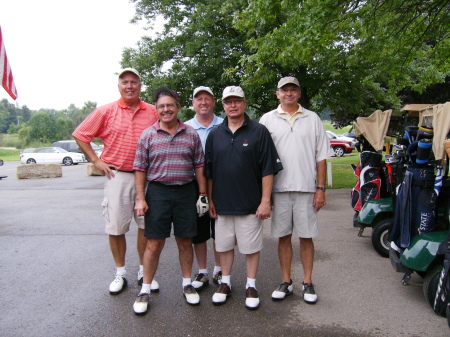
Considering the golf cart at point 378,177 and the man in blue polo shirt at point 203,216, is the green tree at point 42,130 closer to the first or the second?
the golf cart at point 378,177

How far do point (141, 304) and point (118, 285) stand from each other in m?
0.59

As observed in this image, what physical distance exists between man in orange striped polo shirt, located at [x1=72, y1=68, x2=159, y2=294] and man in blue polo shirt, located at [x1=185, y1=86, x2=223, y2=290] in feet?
1.60

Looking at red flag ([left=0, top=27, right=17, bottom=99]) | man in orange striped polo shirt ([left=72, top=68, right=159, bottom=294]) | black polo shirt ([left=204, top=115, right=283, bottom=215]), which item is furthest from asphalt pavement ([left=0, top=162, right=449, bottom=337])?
red flag ([left=0, top=27, right=17, bottom=99])

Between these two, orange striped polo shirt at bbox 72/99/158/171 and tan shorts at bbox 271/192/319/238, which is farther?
orange striped polo shirt at bbox 72/99/158/171

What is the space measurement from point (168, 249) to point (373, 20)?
6.44 meters

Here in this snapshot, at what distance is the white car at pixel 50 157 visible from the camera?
1122 inches

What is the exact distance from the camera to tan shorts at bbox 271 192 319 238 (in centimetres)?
373

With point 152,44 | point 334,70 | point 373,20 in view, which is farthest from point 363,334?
point 152,44

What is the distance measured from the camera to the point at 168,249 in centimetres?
556

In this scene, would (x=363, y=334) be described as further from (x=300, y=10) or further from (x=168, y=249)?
(x=300, y=10)

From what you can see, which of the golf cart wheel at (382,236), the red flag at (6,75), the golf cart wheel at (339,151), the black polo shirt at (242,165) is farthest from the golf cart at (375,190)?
the golf cart wheel at (339,151)

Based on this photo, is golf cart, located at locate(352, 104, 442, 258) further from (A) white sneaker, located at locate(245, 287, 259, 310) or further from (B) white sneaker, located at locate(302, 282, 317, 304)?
(A) white sneaker, located at locate(245, 287, 259, 310)

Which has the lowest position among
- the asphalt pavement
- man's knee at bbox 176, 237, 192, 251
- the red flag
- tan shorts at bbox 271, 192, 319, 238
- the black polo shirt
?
the asphalt pavement

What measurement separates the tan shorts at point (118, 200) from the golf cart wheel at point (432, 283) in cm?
281
